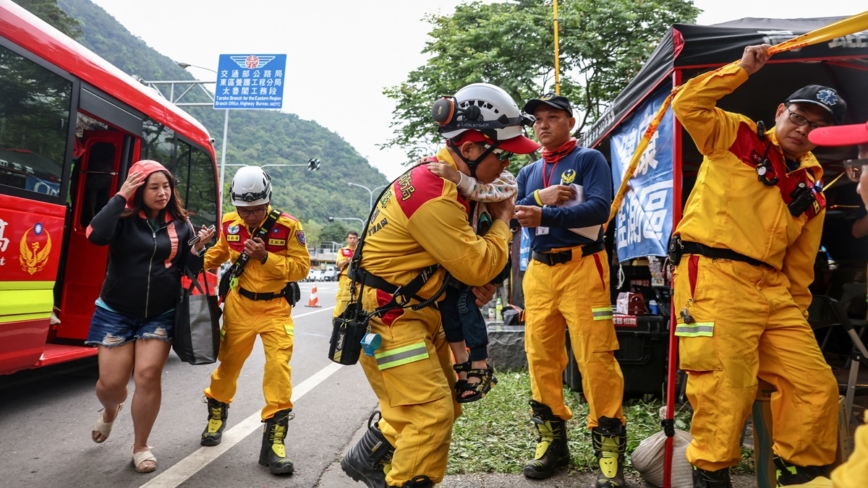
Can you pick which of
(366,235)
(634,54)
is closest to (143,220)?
(366,235)

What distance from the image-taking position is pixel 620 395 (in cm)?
332

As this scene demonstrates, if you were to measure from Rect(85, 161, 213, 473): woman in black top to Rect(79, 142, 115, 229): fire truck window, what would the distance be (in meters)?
2.95

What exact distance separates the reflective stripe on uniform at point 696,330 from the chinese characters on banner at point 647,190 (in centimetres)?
95

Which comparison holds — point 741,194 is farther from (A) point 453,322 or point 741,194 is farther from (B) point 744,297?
(A) point 453,322

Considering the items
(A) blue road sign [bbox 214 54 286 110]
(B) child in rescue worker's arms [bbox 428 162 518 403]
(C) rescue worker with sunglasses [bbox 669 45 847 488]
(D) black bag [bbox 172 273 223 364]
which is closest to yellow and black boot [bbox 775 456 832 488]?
(C) rescue worker with sunglasses [bbox 669 45 847 488]

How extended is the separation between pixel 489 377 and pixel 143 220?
2548 millimetres

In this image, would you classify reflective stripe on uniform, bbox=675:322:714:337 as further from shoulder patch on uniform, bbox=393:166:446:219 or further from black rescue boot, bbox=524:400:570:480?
shoulder patch on uniform, bbox=393:166:446:219

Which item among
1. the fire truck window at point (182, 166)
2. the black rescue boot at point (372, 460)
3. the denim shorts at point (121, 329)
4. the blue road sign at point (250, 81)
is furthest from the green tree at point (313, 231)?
the black rescue boot at point (372, 460)

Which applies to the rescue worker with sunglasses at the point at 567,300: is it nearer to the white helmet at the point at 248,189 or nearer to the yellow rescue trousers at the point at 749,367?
the yellow rescue trousers at the point at 749,367

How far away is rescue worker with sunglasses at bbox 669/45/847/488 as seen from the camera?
8.54 feet

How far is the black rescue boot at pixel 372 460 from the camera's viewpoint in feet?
8.29

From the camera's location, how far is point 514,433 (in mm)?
4348

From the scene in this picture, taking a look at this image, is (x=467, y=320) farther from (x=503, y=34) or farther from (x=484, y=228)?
(x=503, y=34)

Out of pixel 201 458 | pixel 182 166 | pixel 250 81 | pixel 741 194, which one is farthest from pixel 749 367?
pixel 250 81
